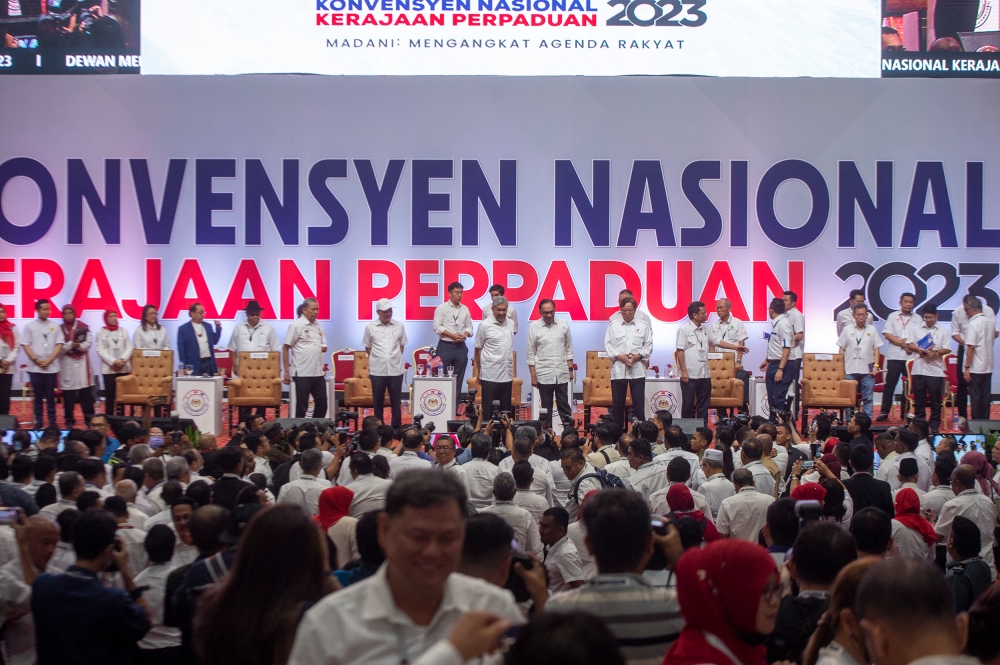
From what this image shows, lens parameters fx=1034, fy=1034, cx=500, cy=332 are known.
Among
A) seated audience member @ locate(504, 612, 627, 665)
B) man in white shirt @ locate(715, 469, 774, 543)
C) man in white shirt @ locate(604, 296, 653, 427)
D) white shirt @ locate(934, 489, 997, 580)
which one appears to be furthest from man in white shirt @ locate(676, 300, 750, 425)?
seated audience member @ locate(504, 612, 627, 665)

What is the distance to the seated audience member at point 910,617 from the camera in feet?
6.48

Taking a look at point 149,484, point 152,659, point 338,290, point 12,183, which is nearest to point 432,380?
point 338,290

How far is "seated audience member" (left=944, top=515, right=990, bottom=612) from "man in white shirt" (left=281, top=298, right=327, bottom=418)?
27.2ft

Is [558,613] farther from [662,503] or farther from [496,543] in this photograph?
[662,503]

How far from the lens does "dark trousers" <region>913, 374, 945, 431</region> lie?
446 inches

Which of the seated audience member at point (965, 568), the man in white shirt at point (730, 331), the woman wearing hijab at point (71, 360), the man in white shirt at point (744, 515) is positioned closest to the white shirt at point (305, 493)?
the man in white shirt at point (744, 515)

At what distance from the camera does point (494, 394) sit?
37.3ft

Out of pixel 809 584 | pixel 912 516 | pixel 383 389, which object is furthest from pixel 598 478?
pixel 383 389

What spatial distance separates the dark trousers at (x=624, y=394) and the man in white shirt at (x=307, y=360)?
3.27 metres

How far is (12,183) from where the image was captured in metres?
13.6

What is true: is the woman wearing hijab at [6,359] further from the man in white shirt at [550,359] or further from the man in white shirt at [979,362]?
the man in white shirt at [979,362]

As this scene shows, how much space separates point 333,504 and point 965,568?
2719mm

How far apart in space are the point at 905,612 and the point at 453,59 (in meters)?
11.8

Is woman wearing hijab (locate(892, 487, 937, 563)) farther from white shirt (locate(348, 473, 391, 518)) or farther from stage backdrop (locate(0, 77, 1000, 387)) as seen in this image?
stage backdrop (locate(0, 77, 1000, 387))
